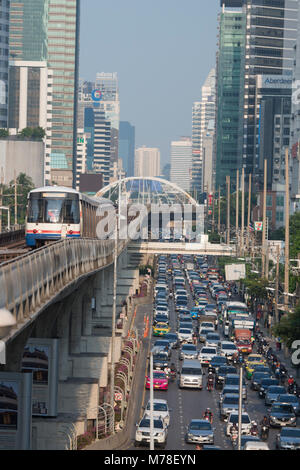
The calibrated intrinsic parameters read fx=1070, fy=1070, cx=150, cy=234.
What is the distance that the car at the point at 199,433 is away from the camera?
43031mm

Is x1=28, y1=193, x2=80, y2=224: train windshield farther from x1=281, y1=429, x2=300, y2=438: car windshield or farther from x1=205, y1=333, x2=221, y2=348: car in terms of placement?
x1=205, y1=333, x2=221, y2=348: car

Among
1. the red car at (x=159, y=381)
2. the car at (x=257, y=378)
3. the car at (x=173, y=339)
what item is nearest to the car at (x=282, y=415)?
the car at (x=257, y=378)

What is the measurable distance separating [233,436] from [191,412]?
28.1 feet

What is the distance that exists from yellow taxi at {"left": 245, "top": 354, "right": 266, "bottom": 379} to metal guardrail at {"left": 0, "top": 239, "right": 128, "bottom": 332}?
2301cm

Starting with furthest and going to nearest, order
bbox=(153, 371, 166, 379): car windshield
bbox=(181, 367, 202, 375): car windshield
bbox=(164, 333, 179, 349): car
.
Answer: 1. bbox=(164, 333, 179, 349): car
2. bbox=(181, 367, 202, 375): car windshield
3. bbox=(153, 371, 166, 379): car windshield

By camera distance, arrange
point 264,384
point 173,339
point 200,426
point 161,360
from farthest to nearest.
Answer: point 173,339 < point 161,360 < point 264,384 < point 200,426

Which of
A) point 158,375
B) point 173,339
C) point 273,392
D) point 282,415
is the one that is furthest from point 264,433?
point 173,339

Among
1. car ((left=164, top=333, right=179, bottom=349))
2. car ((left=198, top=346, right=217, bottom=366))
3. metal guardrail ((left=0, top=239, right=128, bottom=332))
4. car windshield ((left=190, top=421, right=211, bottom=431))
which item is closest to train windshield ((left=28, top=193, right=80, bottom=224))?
metal guardrail ((left=0, top=239, right=128, bottom=332))

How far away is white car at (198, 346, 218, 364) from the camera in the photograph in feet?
223

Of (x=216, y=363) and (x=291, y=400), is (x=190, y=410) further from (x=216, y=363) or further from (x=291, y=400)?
(x=216, y=363)

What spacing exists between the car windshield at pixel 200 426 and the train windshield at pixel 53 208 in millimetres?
11339

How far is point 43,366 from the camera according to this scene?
35.4m

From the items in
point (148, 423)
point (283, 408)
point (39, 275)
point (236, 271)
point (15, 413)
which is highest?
point (39, 275)

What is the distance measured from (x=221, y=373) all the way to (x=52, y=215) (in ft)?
56.3
